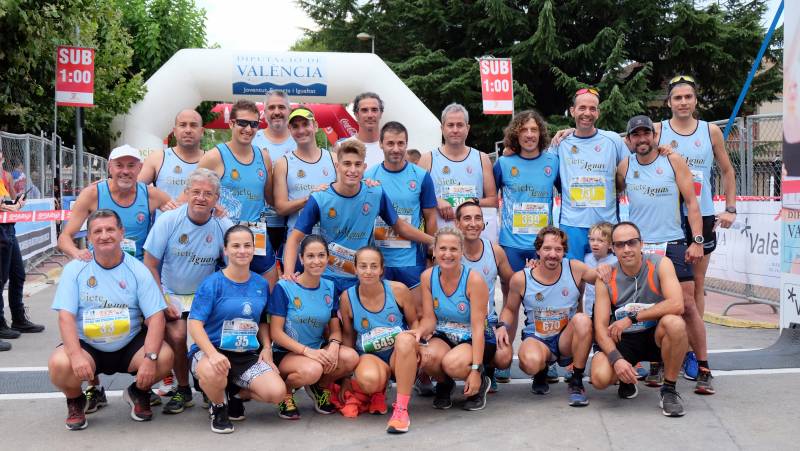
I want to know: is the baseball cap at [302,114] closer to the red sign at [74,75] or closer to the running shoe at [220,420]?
the running shoe at [220,420]

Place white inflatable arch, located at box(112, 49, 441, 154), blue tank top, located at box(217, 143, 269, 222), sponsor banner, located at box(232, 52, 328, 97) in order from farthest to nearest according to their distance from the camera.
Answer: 1. sponsor banner, located at box(232, 52, 328, 97)
2. white inflatable arch, located at box(112, 49, 441, 154)
3. blue tank top, located at box(217, 143, 269, 222)

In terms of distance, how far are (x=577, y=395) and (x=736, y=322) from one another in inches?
144

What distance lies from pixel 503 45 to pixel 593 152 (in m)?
22.4

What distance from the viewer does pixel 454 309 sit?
4.76 m

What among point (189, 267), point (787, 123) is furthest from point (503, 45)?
point (189, 267)

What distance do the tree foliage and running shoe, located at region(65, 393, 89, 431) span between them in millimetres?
21450

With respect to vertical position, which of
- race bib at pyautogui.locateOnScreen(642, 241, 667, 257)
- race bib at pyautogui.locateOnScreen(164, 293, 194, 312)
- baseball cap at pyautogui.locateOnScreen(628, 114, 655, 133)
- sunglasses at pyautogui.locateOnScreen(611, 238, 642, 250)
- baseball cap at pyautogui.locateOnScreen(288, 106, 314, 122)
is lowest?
race bib at pyautogui.locateOnScreen(164, 293, 194, 312)

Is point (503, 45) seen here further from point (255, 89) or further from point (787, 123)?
point (787, 123)

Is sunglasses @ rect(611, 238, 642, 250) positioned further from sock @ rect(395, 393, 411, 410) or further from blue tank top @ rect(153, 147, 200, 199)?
blue tank top @ rect(153, 147, 200, 199)

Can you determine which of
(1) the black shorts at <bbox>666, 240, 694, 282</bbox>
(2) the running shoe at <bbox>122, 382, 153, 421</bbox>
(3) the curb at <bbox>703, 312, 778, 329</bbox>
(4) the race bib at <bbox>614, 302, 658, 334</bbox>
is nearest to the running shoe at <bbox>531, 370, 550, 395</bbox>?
(4) the race bib at <bbox>614, 302, 658, 334</bbox>

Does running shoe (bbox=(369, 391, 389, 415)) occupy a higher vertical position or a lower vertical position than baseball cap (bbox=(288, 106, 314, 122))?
→ lower

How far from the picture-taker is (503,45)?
2708cm

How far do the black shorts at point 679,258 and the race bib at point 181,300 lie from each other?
317 cm

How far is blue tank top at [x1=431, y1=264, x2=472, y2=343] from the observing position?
4750 mm
